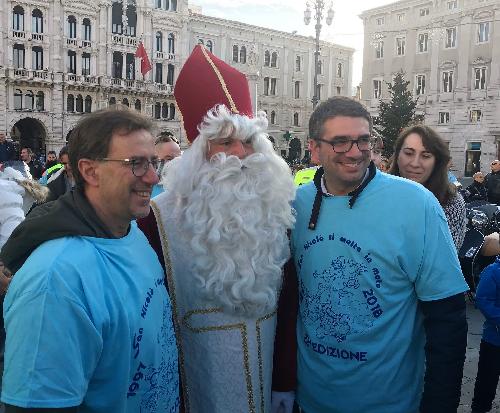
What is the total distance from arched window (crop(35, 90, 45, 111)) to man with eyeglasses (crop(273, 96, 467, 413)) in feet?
119

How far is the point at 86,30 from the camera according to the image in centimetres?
3609

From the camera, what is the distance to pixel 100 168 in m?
1.66

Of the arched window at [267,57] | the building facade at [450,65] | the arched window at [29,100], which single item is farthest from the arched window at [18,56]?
the building facade at [450,65]

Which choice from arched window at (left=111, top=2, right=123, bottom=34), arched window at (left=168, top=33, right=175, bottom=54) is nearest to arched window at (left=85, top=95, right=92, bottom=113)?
→ arched window at (left=111, top=2, right=123, bottom=34)

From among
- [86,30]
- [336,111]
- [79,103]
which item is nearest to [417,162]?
[336,111]

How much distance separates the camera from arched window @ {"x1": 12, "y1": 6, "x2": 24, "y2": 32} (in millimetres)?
33531

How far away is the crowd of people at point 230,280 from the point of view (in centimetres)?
142

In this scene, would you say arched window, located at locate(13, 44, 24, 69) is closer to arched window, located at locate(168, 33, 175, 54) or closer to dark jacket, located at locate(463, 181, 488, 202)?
arched window, located at locate(168, 33, 175, 54)

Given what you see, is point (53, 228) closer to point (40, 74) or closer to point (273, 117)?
point (40, 74)

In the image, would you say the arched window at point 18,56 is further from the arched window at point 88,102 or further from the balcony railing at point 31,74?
the arched window at point 88,102

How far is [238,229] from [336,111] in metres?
0.67

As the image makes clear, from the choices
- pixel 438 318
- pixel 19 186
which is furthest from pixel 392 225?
pixel 19 186

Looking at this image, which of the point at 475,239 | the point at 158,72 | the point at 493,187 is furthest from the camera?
the point at 158,72

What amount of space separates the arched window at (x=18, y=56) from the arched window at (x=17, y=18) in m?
1.14
